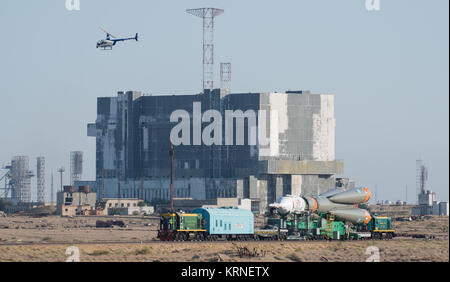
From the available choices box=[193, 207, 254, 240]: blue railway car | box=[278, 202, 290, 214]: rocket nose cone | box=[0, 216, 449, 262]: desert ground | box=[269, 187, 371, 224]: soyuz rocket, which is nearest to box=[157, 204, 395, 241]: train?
box=[193, 207, 254, 240]: blue railway car

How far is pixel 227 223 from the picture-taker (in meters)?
109

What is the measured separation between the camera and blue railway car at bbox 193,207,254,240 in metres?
108

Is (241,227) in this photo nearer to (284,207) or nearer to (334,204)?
(284,207)

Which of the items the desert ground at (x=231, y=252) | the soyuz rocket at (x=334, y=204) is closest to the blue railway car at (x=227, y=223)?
the soyuz rocket at (x=334, y=204)

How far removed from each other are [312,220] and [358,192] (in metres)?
7.13

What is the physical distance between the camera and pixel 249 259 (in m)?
81.9

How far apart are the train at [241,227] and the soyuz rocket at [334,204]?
26.1 inches

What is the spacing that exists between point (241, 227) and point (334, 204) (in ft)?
34.4

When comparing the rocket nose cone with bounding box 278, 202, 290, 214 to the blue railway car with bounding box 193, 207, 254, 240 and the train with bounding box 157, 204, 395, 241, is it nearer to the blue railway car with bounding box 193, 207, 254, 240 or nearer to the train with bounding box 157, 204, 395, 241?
the train with bounding box 157, 204, 395, 241

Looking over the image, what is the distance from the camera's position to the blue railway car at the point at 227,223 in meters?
108

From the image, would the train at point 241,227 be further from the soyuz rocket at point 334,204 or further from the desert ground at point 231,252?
the desert ground at point 231,252

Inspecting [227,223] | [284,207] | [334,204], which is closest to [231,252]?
[284,207]
